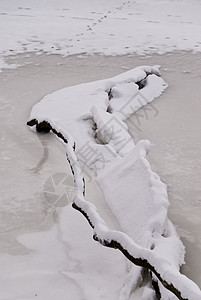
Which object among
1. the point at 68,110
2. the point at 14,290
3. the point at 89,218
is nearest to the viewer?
the point at 14,290

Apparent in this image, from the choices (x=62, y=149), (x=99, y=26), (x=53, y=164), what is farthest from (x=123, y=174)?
(x=99, y=26)

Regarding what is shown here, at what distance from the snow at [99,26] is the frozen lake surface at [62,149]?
926 mm

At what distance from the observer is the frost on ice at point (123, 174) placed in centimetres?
258

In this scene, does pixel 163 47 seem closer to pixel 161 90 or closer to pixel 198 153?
pixel 161 90

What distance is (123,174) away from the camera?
3740mm

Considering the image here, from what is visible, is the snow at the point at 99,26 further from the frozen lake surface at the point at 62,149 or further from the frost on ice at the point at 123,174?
the frost on ice at the point at 123,174

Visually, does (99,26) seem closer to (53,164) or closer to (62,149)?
(62,149)

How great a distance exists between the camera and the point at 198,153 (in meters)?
4.43

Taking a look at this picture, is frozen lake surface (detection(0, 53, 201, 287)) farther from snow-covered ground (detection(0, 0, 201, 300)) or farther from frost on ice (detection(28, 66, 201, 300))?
frost on ice (detection(28, 66, 201, 300))

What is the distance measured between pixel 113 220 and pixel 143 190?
306mm

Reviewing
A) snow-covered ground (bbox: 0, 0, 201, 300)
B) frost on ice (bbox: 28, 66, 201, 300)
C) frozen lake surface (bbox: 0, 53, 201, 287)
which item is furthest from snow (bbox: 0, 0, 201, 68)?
frost on ice (bbox: 28, 66, 201, 300)

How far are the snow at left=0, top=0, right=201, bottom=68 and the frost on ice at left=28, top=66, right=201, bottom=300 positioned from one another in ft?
8.56

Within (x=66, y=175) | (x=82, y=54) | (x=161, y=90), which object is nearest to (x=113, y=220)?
(x=66, y=175)

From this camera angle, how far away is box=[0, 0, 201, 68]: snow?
894 cm
